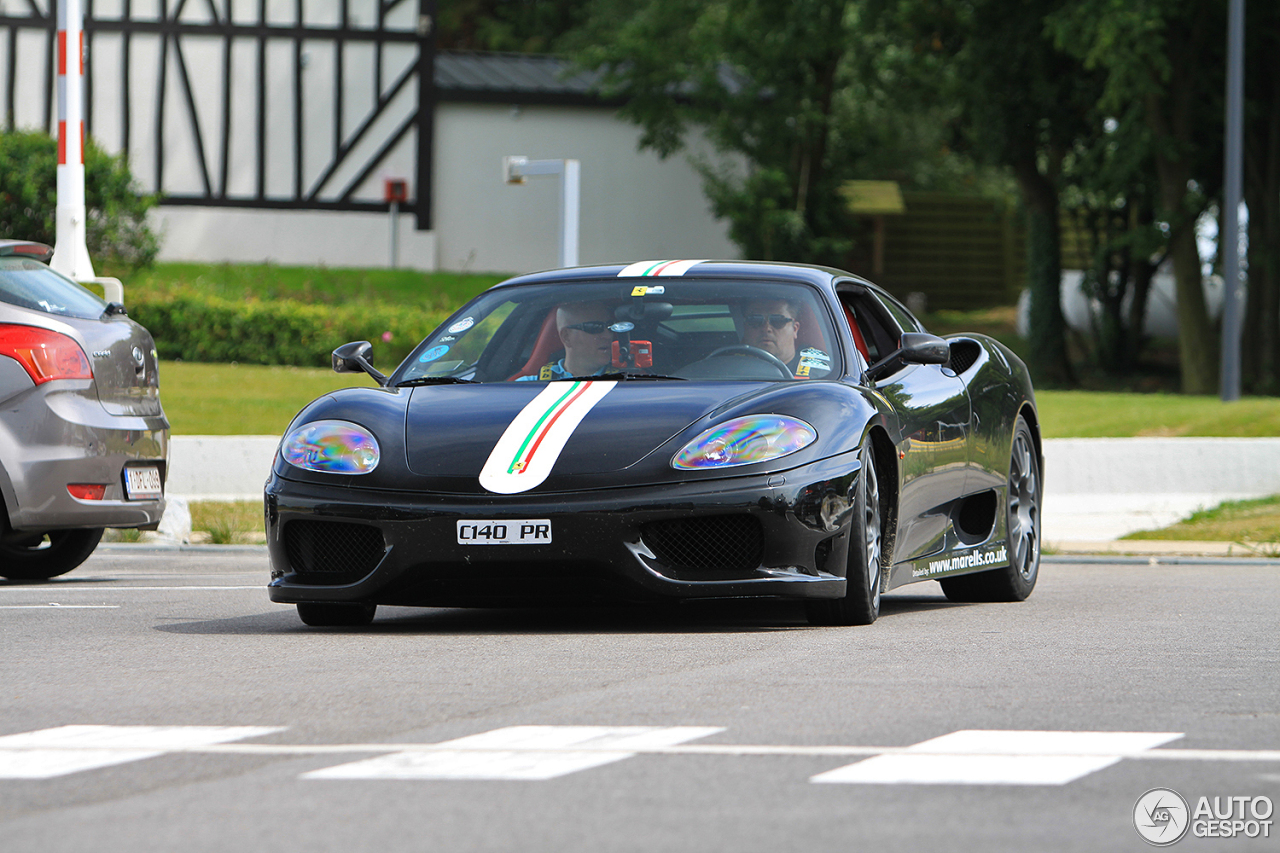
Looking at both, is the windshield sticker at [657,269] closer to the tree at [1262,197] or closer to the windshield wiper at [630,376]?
the windshield wiper at [630,376]

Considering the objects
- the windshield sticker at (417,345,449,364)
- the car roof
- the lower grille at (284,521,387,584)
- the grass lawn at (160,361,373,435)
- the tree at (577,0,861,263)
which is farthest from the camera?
the tree at (577,0,861,263)

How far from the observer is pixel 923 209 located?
49094 millimetres

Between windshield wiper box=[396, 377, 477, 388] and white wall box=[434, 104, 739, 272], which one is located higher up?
white wall box=[434, 104, 739, 272]

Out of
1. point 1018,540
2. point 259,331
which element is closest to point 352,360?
point 1018,540

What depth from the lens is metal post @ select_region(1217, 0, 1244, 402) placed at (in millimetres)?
21812

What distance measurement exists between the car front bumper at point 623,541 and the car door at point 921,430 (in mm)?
772

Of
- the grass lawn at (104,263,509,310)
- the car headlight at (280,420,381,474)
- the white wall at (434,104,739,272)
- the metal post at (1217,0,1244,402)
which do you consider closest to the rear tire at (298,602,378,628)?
the car headlight at (280,420,381,474)

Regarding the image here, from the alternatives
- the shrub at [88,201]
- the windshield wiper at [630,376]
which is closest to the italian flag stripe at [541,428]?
the windshield wiper at [630,376]

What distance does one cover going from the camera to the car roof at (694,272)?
26.3 ft

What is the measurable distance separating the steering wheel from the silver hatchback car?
310 centimetres

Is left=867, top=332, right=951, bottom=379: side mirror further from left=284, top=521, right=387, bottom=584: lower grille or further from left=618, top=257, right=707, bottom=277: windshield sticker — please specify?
left=284, top=521, right=387, bottom=584: lower grille

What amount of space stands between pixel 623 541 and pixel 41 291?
379 centimetres

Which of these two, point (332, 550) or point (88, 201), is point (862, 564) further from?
point (88, 201)

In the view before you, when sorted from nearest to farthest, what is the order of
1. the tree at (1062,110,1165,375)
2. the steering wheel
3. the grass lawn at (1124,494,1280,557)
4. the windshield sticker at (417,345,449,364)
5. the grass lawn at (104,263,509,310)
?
the steering wheel → the windshield sticker at (417,345,449,364) → the grass lawn at (1124,494,1280,557) → the tree at (1062,110,1165,375) → the grass lawn at (104,263,509,310)
